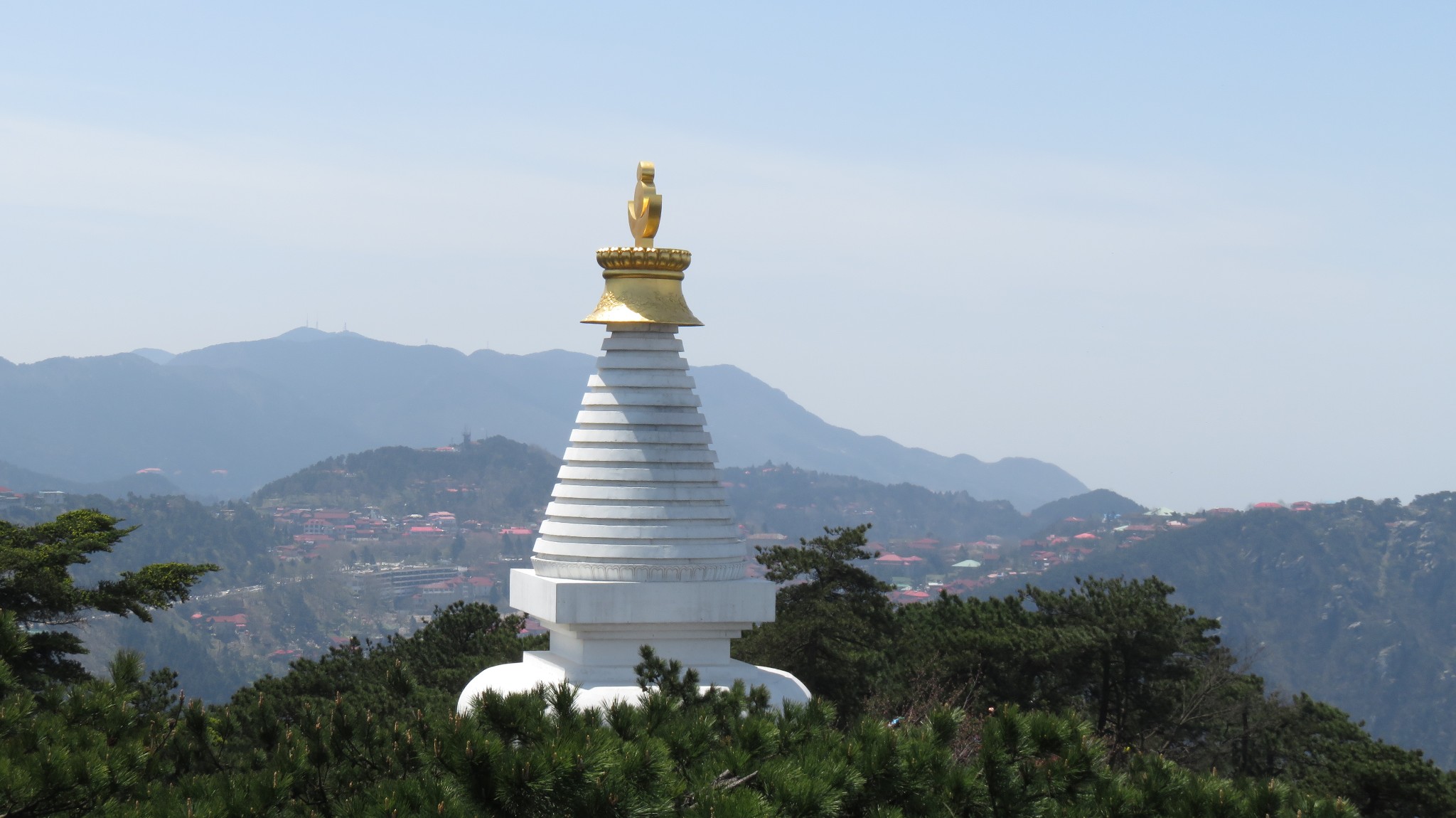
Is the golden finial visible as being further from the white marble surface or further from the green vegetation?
the green vegetation

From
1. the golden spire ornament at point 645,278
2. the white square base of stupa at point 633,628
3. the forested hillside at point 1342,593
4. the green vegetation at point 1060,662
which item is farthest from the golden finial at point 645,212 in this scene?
the forested hillside at point 1342,593

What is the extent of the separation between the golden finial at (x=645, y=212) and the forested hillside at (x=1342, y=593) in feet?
431

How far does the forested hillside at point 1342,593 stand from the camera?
477ft

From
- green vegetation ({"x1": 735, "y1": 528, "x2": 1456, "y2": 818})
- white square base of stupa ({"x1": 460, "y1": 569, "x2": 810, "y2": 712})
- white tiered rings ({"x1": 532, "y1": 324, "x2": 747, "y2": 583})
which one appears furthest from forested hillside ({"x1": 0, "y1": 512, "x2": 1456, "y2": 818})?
green vegetation ({"x1": 735, "y1": 528, "x2": 1456, "y2": 818})

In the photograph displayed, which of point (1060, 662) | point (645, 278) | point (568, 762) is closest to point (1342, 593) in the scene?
point (1060, 662)

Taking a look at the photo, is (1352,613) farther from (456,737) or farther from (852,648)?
(456,737)

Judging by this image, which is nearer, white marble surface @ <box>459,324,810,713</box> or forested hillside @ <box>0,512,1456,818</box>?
forested hillside @ <box>0,512,1456,818</box>

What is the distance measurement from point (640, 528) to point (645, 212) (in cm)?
364

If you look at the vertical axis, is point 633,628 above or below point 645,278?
below

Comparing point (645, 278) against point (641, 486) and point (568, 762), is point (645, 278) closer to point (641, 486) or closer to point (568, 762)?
point (641, 486)

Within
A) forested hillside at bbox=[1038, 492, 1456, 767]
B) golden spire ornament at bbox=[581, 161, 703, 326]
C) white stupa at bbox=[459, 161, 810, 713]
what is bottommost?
forested hillside at bbox=[1038, 492, 1456, 767]

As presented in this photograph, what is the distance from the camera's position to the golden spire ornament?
18.5m

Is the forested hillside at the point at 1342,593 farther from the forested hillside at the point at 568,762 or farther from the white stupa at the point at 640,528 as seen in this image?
the forested hillside at the point at 568,762

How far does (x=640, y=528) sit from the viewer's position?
18062 millimetres
